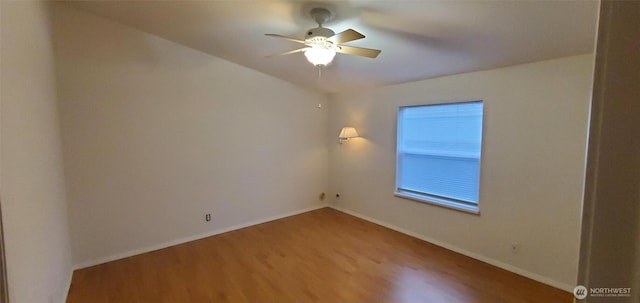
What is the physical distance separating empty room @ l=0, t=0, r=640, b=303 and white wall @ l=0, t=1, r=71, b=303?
0.08 feet

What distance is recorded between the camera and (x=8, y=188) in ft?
4.45

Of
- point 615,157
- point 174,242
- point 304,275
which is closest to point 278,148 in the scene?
point 174,242

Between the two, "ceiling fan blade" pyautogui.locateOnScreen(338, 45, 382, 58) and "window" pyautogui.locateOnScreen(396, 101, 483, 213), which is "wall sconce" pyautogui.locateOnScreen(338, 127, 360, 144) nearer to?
"window" pyautogui.locateOnScreen(396, 101, 483, 213)

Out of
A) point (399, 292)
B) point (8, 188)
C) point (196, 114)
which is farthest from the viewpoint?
point (196, 114)

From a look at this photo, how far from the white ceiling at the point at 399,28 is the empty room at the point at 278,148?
0.02 m

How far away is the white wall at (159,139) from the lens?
3062 millimetres

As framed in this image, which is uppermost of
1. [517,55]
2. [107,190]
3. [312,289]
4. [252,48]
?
[252,48]

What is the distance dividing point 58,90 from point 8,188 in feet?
6.96

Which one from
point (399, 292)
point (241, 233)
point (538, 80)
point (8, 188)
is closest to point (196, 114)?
point (241, 233)

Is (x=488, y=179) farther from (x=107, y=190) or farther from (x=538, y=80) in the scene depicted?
(x=107, y=190)

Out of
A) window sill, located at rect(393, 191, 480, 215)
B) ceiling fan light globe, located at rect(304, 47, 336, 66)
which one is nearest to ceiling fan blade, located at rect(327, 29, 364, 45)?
ceiling fan light globe, located at rect(304, 47, 336, 66)

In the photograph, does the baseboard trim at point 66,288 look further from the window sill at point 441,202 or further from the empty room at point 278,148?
the window sill at point 441,202

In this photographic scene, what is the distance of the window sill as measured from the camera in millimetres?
3385

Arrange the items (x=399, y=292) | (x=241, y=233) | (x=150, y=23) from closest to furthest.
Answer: (x=399, y=292) → (x=150, y=23) → (x=241, y=233)
